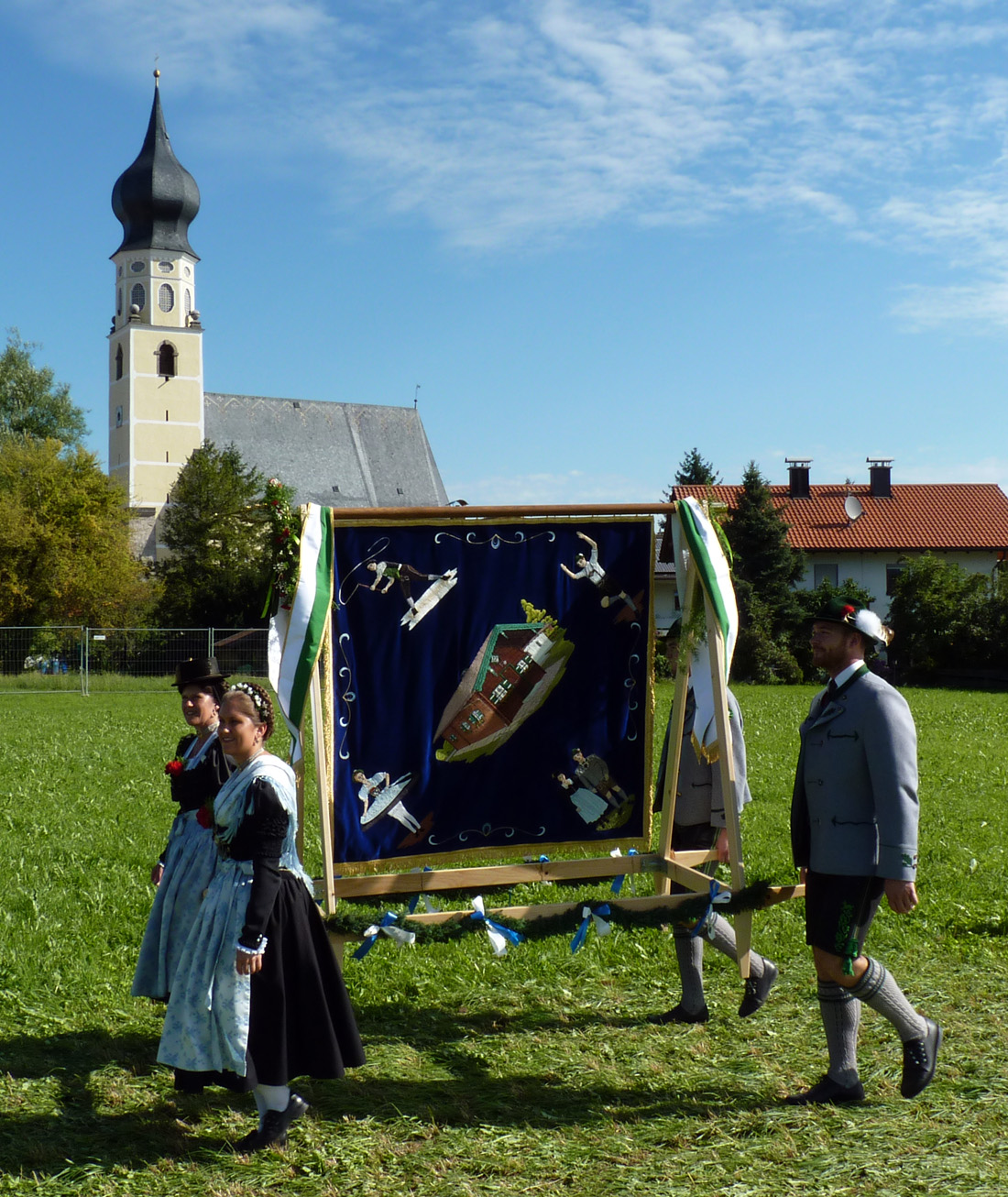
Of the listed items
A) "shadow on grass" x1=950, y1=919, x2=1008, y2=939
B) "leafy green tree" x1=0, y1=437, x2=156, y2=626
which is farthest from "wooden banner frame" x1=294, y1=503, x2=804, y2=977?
"leafy green tree" x1=0, y1=437, x2=156, y2=626

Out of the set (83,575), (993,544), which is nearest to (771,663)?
(993,544)

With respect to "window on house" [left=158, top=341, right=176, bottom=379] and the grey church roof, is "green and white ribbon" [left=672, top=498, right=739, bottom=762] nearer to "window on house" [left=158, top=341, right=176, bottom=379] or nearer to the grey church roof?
the grey church roof

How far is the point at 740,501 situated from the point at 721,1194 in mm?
45405

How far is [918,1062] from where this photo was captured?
5.20 m

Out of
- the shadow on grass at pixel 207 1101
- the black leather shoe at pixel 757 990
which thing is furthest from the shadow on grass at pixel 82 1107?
the black leather shoe at pixel 757 990

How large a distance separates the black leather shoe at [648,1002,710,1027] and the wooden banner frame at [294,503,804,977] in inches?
13.4

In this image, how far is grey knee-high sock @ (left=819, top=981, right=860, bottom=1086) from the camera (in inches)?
204

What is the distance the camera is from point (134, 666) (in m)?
34.4

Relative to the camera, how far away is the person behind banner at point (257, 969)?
4.72 m

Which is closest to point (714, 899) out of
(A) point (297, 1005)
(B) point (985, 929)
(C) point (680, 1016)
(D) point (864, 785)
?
(C) point (680, 1016)

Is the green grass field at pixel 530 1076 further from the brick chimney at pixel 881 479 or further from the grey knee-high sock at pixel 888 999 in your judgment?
the brick chimney at pixel 881 479

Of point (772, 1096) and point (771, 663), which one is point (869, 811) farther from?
point (771, 663)

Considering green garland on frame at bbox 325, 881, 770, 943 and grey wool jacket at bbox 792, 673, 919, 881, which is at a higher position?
grey wool jacket at bbox 792, 673, 919, 881

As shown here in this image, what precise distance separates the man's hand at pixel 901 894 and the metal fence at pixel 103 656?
1162 inches
